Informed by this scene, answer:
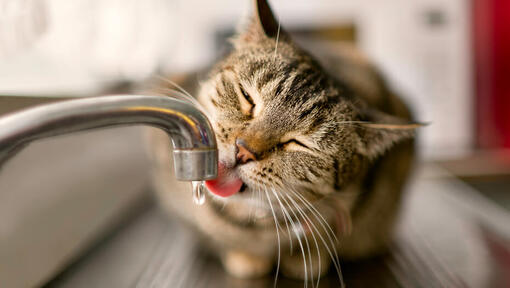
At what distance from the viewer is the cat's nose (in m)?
0.62

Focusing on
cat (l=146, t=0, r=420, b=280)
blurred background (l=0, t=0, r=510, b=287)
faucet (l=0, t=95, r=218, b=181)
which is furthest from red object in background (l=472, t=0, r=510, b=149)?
faucet (l=0, t=95, r=218, b=181)

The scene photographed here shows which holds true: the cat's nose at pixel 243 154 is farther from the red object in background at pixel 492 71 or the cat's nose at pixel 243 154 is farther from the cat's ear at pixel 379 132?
the red object in background at pixel 492 71

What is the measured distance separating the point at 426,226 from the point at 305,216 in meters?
0.54

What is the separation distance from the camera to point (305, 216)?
68 centimetres

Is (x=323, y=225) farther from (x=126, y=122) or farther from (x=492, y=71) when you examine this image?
(x=492, y=71)

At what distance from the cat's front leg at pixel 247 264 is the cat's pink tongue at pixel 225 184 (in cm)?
20

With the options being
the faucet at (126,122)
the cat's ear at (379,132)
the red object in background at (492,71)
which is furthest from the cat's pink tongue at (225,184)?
the red object in background at (492,71)

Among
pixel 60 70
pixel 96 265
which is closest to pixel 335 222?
pixel 96 265

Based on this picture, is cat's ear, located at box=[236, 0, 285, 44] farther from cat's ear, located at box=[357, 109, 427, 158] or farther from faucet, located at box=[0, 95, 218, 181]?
faucet, located at box=[0, 95, 218, 181]

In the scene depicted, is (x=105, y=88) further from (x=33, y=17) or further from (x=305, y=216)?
(x=305, y=216)

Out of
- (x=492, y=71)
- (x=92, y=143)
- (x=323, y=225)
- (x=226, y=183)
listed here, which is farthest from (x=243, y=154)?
(x=492, y=71)

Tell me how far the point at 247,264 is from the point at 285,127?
30cm

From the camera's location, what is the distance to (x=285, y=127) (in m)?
0.65

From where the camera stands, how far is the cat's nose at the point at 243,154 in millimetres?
625
